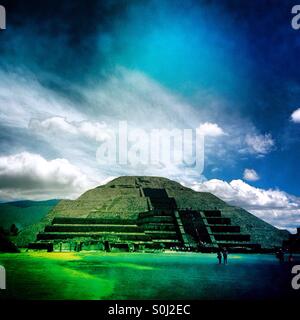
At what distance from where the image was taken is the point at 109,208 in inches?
1934

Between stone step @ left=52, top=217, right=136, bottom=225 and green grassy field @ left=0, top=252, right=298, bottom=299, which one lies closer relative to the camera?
green grassy field @ left=0, top=252, right=298, bottom=299

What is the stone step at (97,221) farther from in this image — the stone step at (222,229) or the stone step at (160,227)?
the stone step at (222,229)

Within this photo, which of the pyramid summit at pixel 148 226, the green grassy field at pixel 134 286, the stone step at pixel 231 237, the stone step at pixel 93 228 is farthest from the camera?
the stone step at pixel 93 228

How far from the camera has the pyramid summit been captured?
37.3 meters

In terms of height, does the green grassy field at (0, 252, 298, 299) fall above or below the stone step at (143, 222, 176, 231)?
above

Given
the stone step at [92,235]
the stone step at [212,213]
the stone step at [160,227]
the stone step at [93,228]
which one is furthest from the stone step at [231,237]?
the stone step at [93,228]

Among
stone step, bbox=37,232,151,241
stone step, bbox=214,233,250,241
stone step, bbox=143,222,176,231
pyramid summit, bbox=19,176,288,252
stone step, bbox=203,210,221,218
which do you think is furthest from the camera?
stone step, bbox=203,210,221,218

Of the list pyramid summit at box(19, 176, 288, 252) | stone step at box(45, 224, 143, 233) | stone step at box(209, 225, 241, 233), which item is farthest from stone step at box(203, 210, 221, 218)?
stone step at box(45, 224, 143, 233)

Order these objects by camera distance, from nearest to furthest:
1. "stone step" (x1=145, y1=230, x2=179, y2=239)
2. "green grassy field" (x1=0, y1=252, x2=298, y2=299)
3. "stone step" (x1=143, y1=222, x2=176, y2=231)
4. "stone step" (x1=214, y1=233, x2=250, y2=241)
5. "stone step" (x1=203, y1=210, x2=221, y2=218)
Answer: "green grassy field" (x1=0, y1=252, x2=298, y2=299) → "stone step" (x1=145, y1=230, x2=179, y2=239) → "stone step" (x1=214, y1=233, x2=250, y2=241) → "stone step" (x1=143, y1=222, x2=176, y2=231) → "stone step" (x1=203, y1=210, x2=221, y2=218)

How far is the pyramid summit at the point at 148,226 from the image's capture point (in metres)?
37.3

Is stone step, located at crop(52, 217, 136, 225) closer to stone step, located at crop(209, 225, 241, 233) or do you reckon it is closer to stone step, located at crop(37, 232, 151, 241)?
stone step, located at crop(37, 232, 151, 241)

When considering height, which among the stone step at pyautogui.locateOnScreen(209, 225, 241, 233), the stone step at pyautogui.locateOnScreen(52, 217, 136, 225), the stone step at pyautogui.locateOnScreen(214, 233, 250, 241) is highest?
the stone step at pyautogui.locateOnScreen(52, 217, 136, 225)
